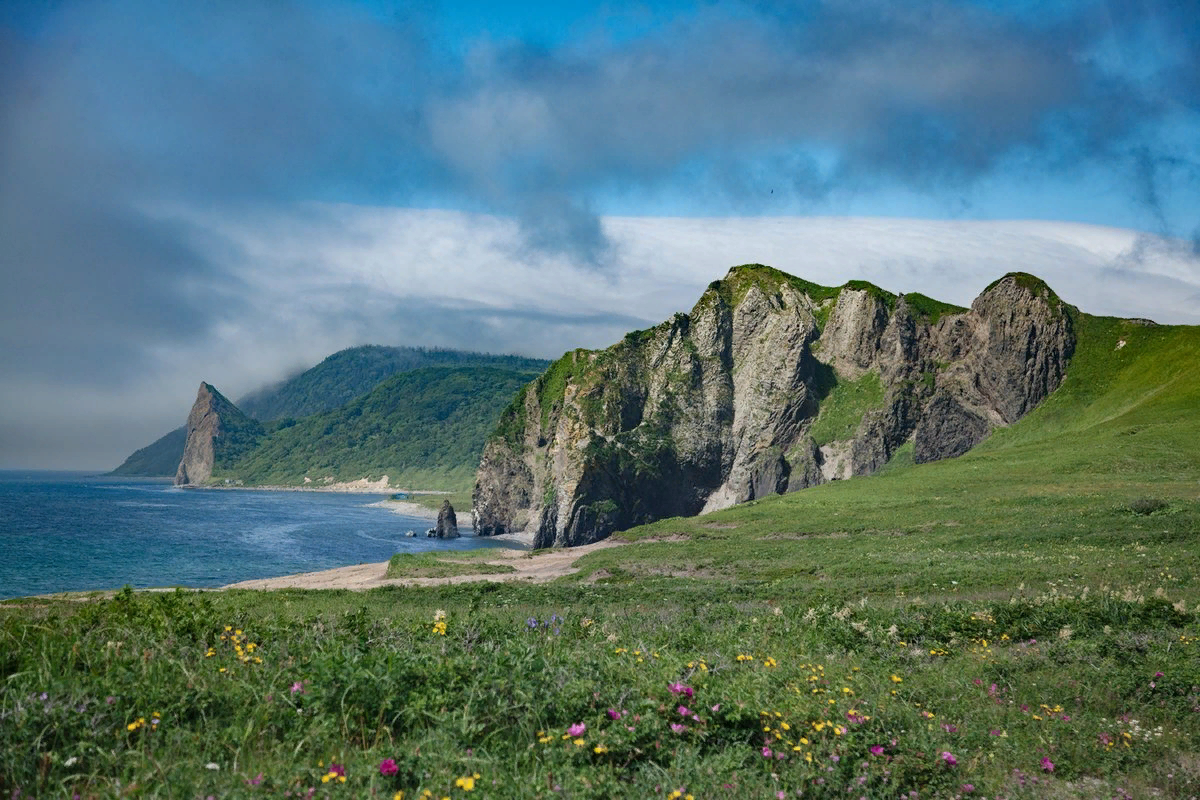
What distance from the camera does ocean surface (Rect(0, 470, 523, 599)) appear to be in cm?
6662

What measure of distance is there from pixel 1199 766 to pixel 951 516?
54094 millimetres

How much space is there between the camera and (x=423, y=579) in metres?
53.4

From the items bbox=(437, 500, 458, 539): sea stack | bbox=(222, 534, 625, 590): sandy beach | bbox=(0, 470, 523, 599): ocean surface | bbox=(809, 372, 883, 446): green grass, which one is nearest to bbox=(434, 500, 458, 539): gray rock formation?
bbox=(437, 500, 458, 539): sea stack

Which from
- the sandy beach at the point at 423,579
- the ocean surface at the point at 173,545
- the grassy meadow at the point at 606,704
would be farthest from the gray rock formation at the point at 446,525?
the grassy meadow at the point at 606,704

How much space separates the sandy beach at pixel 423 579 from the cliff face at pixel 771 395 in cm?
4212

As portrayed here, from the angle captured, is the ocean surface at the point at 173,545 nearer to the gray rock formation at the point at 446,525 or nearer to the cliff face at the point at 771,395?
the gray rock formation at the point at 446,525

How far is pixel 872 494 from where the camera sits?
78.5m

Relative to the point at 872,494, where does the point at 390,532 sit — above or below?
below

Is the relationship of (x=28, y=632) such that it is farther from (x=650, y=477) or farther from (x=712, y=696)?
(x=650, y=477)

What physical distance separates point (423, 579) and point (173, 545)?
57.6 m

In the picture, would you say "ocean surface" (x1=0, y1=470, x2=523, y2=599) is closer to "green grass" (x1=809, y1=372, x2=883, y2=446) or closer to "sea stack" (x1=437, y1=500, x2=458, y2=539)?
"sea stack" (x1=437, y1=500, x2=458, y2=539)

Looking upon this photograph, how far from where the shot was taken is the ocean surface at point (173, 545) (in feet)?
219

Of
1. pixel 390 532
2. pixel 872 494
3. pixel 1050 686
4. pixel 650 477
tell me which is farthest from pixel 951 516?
pixel 390 532

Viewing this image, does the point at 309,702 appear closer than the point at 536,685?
Yes
